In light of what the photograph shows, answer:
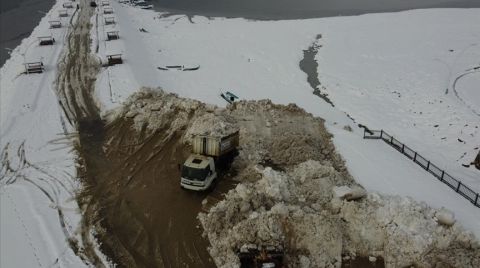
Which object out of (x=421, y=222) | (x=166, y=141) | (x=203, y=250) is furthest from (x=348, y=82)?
(x=203, y=250)

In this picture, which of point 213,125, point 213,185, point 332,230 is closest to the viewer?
point 332,230

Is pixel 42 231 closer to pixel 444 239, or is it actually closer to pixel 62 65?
pixel 444 239

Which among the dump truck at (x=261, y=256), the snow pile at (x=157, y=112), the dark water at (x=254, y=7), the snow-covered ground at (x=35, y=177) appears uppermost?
the dark water at (x=254, y=7)

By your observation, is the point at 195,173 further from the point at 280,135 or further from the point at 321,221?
the point at 280,135

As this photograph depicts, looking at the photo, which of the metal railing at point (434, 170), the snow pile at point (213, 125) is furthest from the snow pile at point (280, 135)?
the metal railing at point (434, 170)

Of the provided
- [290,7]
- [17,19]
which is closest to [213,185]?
[290,7]

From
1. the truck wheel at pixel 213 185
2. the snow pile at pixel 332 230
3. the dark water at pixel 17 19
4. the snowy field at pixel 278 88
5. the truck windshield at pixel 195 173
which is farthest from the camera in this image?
the dark water at pixel 17 19

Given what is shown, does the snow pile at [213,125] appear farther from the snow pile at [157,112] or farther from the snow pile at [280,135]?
the snow pile at [157,112]
